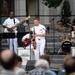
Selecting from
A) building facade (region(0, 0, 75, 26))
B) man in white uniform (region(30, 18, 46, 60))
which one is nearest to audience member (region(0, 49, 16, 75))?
man in white uniform (region(30, 18, 46, 60))

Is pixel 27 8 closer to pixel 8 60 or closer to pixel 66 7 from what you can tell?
pixel 66 7

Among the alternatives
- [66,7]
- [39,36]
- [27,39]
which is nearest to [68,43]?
[39,36]

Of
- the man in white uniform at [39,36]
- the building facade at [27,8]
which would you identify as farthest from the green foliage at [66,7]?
the man in white uniform at [39,36]

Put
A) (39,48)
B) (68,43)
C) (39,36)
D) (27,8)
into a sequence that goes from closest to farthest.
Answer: (39,36) → (39,48) → (68,43) → (27,8)

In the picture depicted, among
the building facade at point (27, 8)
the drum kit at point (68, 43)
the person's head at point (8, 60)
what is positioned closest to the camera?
the person's head at point (8, 60)

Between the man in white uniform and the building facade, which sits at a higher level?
the building facade

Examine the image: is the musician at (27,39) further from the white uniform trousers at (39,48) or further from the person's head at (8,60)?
the person's head at (8,60)

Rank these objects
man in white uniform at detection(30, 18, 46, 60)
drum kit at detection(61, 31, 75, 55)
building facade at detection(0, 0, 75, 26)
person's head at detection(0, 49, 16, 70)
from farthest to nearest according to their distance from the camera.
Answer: building facade at detection(0, 0, 75, 26), drum kit at detection(61, 31, 75, 55), man in white uniform at detection(30, 18, 46, 60), person's head at detection(0, 49, 16, 70)

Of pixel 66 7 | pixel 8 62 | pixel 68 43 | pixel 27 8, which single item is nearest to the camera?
pixel 8 62

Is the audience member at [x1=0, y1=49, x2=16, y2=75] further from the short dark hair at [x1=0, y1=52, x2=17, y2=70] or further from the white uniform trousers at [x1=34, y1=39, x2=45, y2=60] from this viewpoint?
the white uniform trousers at [x1=34, y1=39, x2=45, y2=60]

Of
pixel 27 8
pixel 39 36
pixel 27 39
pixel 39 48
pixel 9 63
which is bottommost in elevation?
pixel 39 48

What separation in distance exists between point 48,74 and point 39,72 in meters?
0.14

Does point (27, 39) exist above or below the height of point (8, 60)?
below

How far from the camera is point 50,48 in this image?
56.9ft
